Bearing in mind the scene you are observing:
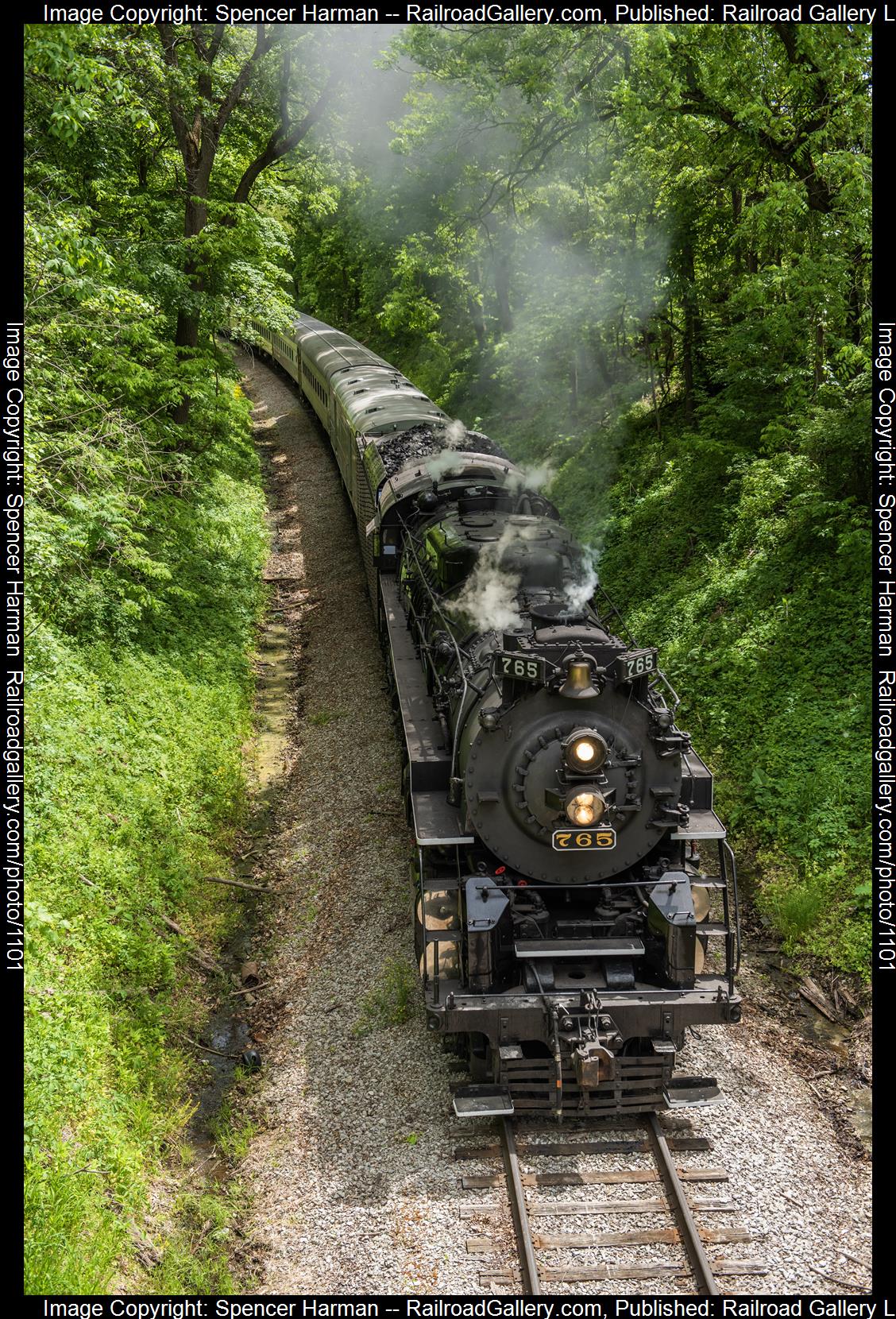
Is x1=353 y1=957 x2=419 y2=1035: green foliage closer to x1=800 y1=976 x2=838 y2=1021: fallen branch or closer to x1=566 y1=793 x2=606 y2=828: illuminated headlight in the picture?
x1=566 y1=793 x2=606 y2=828: illuminated headlight

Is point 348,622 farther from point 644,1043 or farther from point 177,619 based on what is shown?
point 644,1043

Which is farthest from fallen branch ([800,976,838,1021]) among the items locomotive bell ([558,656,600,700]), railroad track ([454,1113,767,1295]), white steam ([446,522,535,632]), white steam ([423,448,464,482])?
white steam ([423,448,464,482])

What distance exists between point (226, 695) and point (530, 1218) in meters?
9.02

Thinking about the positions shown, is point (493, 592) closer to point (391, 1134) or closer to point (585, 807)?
point (585, 807)

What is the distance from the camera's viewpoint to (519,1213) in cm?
634

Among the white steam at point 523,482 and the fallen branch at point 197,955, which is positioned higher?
the white steam at point 523,482

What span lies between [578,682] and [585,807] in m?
0.98

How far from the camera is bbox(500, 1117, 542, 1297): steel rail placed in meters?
5.90

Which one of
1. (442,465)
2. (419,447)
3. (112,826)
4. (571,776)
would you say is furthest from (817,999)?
(419,447)

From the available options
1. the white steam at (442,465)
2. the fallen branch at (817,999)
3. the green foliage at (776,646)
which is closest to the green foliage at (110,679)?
the white steam at (442,465)

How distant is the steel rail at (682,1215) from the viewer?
19.4ft

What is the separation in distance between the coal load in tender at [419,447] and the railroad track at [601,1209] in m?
10.1

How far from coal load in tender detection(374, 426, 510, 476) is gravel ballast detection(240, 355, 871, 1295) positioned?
18.7 ft

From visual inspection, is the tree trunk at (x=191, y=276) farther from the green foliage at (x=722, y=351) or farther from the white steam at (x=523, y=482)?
the white steam at (x=523, y=482)
